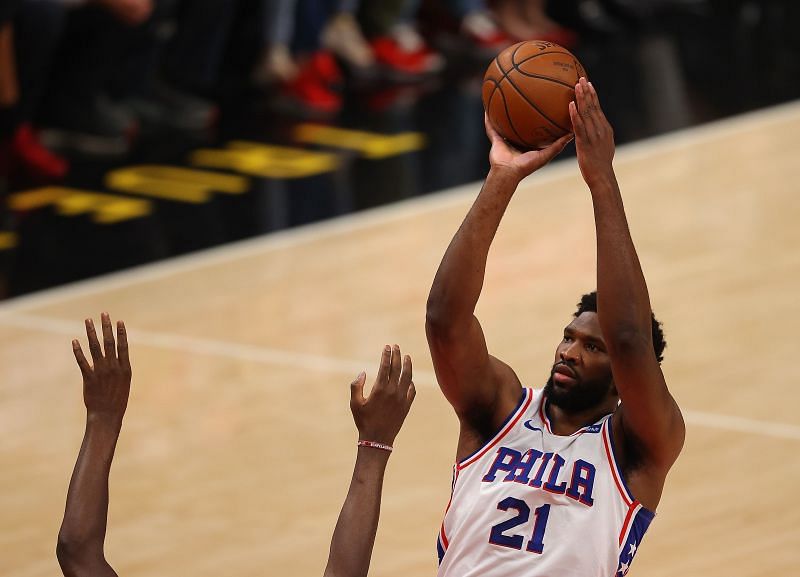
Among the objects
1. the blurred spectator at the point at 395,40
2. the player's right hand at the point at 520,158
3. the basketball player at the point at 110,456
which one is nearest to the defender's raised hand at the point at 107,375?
the basketball player at the point at 110,456

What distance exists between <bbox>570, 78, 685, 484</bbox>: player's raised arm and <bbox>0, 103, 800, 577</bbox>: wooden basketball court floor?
6.12 feet

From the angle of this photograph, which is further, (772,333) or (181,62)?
(181,62)

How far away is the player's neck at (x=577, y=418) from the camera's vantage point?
4.18 m

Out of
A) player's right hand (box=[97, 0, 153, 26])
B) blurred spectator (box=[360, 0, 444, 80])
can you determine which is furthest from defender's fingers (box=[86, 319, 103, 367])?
blurred spectator (box=[360, 0, 444, 80])

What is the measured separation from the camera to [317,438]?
6.82m

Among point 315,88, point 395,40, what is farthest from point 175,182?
point 395,40

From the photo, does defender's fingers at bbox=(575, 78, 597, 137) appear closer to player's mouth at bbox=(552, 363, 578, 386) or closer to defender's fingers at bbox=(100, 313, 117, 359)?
player's mouth at bbox=(552, 363, 578, 386)

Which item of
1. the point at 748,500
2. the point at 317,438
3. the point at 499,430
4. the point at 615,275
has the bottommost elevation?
the point at 748,500

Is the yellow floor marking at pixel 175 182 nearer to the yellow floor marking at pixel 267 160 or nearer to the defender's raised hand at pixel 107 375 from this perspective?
the yellow floor marking at pixel 267 160

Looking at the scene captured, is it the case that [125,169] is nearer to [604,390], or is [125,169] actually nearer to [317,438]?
[317,438]

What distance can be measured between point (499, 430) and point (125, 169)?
23.2 ft

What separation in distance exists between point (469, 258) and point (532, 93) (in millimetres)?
483

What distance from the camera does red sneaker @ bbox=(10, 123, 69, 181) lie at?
10750mm

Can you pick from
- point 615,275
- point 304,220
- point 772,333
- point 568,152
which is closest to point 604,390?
point 615,275
